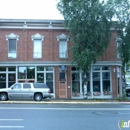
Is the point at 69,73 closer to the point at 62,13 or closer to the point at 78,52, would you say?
the point at 78,52

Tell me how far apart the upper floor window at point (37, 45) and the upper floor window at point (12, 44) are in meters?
2.04

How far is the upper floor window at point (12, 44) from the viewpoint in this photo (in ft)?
94.7

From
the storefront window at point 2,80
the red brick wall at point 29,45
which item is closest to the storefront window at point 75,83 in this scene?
the red brick wall at point 29,45

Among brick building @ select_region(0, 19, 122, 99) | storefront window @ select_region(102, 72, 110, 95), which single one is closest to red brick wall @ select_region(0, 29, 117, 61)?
A: brick building @ select_region(0, 19, 122, 99)

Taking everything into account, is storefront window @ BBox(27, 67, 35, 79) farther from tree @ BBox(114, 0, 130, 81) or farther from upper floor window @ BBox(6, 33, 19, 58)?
tree @ BBox(114, 0, 130, 81)

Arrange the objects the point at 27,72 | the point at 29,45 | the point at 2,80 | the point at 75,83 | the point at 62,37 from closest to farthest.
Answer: the point at 2,80 < the point at 27,72 < the point at 29,45 < the point at 62,37 < the point at 75,83

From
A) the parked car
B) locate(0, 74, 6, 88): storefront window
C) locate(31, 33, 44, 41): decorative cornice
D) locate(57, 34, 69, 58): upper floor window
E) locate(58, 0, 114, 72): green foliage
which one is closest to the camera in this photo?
the parked car

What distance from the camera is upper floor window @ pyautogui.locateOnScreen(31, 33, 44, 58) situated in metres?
29.2

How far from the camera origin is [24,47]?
1141 inches

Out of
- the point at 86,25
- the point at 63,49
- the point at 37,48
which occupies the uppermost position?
the point at 86,25

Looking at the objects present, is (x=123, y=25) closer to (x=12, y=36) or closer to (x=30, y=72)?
(x=30, y=72)

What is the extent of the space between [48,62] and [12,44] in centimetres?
461

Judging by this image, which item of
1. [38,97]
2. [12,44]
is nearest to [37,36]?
[12,44]

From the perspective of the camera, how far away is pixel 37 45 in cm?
2931
